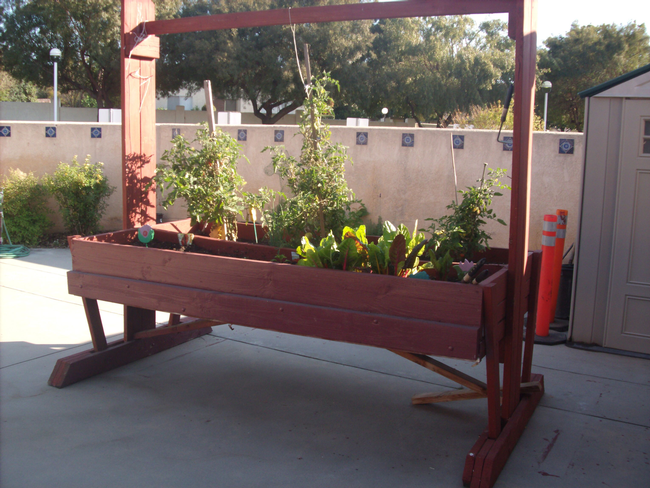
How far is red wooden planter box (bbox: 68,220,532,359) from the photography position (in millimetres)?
2346

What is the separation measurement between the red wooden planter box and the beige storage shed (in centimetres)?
194

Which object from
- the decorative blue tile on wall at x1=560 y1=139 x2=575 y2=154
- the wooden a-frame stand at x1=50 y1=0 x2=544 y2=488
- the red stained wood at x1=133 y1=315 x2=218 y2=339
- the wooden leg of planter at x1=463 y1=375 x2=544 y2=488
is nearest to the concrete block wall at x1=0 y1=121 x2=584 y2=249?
the decorative blue tile on wall at x1=560 y1=139 x2=575 y2=154

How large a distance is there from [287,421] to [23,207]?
6489mm

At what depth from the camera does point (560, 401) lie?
3.34 metres

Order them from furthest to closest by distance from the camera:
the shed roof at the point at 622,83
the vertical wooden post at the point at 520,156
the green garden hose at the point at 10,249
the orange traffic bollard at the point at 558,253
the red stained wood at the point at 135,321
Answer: the green garden hose at the point at 10,249
the orange traffic bollard at the point at 558,253
the shed roof at the point at 622,83
the red stained wood at the point at 135,321
the vertical wooden post at the point at 520,156

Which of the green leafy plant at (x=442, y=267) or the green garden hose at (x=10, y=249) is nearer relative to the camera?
the green leafy plant at (x=442, y=267)

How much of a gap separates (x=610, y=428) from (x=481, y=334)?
4.22 feet

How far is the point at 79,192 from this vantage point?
25.1ft

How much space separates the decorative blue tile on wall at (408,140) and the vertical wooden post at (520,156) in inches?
183

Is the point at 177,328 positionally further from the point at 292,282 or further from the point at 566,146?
the point at 566,146

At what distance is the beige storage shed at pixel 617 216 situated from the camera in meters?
4.07

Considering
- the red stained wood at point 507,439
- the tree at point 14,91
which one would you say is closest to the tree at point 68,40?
the tree at point 14,91

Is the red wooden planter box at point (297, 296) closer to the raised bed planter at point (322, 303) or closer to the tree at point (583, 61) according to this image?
the raised bed planter at point (322, 303)

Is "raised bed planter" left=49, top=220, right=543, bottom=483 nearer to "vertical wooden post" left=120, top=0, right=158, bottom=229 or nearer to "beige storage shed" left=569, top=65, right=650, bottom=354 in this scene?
"vertical wooden post" left=120, top=0, right=158, bottom=229
